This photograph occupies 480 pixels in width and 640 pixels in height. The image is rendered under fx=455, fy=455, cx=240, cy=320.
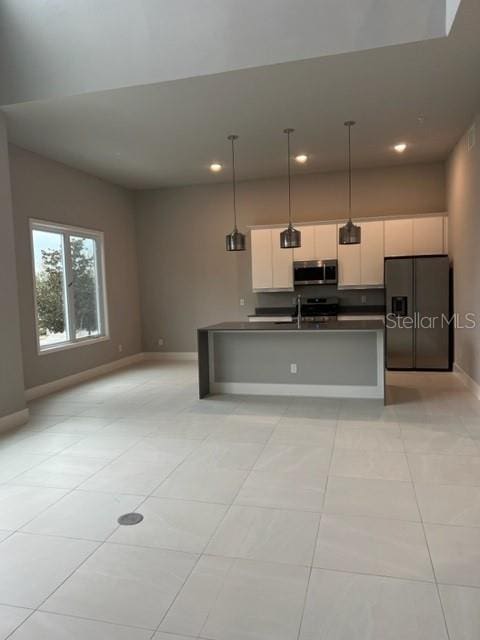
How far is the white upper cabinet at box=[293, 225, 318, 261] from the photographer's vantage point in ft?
23.6

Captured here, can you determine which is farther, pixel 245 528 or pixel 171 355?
pixel 171 355

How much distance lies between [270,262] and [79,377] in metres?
3.45

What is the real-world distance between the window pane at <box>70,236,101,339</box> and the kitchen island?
7.77 feet

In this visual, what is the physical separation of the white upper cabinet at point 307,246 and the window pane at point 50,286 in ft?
11.7

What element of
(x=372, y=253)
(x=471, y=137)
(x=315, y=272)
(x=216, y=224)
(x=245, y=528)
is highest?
(x=471, y=137)

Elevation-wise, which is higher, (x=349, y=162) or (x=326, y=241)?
(x=349, y=162)

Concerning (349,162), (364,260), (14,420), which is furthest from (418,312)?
(14,420)

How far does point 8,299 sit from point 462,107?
16.9ft

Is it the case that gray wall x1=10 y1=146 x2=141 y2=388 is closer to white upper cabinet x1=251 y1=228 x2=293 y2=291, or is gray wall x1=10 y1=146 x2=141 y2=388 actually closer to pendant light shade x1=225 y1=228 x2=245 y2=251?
white upper cabinet x1=251 y1=228 x2=293 y2=291

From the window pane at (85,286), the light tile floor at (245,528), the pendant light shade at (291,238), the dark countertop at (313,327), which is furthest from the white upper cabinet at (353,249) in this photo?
the light tile floor at (245,528)

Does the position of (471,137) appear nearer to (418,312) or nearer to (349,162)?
(349,162)

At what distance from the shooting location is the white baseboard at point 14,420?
4535mm

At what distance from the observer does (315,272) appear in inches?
283

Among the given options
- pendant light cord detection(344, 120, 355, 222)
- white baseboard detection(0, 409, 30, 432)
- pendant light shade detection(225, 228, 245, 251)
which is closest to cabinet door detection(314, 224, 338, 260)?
pendant light cord detection(344, 120, 355, 222)
